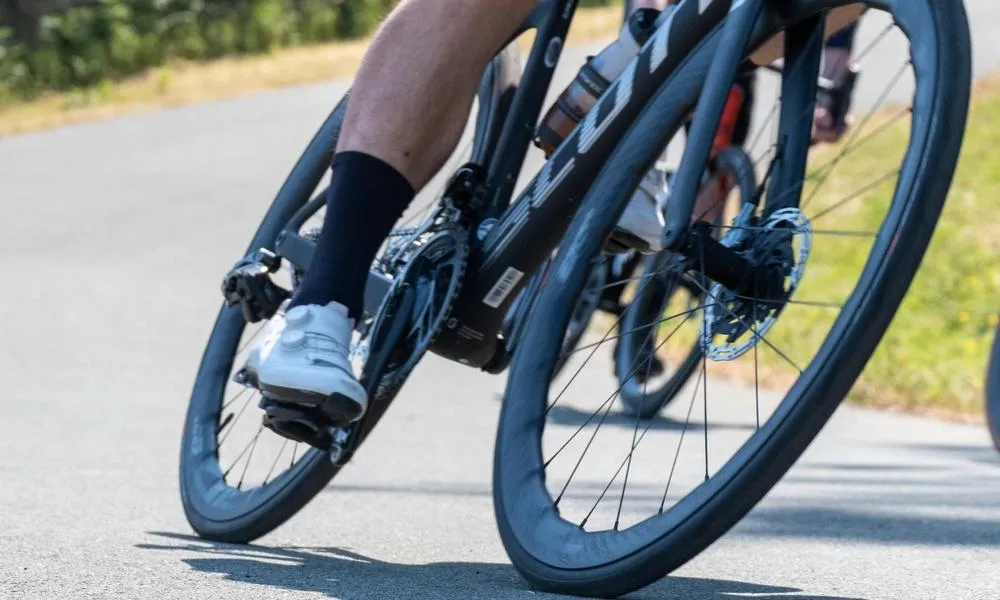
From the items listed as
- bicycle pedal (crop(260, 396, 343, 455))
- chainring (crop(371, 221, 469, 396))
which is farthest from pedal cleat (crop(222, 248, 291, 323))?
bicycle pedal (crop(260, 396, 343, 455))

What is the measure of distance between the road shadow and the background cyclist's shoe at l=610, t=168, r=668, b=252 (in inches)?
20.7

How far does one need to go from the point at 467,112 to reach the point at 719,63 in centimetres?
61

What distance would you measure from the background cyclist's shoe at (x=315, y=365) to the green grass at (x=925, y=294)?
11.4 ft

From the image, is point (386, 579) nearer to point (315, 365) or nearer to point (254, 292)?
point (315, 365)

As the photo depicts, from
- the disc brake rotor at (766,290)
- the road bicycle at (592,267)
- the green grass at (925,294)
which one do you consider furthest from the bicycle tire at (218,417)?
the green grass at (925,294)

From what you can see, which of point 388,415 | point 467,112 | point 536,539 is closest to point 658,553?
point 536,539

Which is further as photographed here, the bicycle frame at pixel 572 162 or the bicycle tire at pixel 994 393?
the bicycle tire at pixel 994 393

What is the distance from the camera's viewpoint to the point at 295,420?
2705 millimetres

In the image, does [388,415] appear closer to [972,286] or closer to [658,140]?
[658,140]

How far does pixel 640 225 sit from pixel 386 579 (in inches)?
26.6

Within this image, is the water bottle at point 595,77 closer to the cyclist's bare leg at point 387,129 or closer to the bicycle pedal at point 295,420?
the cyclist's bare leg at point 387,129

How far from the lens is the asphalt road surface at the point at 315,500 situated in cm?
259

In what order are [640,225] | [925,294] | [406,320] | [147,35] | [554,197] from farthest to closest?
[147,35] < [925,294] < [406,320] < [554,197] < [640,225]

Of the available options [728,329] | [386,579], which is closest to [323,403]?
[386,579]
